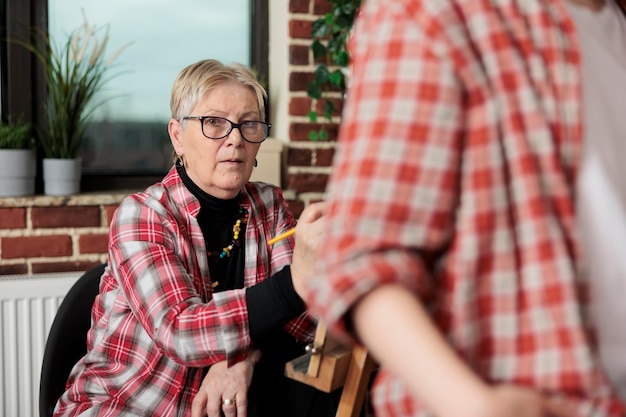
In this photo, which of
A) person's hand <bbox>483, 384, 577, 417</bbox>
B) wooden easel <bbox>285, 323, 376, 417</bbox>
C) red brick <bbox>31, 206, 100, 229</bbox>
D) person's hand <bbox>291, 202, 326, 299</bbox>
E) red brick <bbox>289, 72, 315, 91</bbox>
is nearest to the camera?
person's hand <bbox>483, 384, 577, 417</bbox>

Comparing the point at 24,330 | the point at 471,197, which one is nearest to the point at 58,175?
the point at 24,330

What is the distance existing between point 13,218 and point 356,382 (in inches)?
56.5

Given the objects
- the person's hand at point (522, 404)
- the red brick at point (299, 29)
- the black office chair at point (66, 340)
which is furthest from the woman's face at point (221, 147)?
the person's hand at point (522, 404)

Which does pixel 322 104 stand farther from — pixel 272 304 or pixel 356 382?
pixel 356 382

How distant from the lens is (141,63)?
2477 millimetres

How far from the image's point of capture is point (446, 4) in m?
0.63

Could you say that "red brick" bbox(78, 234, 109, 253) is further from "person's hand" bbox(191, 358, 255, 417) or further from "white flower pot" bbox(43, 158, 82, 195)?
"person's hand" bbox(191, 358, 255, 417)

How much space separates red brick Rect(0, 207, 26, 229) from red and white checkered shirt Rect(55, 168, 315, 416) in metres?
0.72

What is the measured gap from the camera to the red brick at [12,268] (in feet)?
7.24

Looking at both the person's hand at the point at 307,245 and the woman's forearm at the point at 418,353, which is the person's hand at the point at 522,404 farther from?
the person's hand at the point at 307,245

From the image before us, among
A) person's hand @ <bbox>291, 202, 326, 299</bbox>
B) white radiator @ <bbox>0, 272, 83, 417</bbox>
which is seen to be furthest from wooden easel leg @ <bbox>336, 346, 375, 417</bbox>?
white radiator @ <bbox>0, 272, 83, 417</bbox>

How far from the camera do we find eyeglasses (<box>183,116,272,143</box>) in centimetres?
162

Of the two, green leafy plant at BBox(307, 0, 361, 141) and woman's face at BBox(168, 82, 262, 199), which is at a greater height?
green leafy plant at BBox(307, 0, 361, 141)

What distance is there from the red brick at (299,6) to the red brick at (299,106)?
29cm
